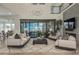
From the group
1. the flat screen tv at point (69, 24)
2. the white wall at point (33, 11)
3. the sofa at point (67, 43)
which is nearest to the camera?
the sofa at point (67, 43)

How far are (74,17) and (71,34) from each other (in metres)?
0.86

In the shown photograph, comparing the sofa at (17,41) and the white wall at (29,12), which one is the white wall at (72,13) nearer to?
the white wall at (29,12)

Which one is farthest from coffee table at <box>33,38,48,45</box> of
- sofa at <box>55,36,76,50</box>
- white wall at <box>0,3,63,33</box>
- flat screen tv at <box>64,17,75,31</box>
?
flat screen tv at <box>64,17,75,31</box>

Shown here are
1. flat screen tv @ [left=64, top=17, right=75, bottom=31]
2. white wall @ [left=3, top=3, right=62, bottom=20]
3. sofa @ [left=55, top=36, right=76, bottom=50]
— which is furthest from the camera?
flat screen tv @ [left=64, top=17, right=75, bottom=31]

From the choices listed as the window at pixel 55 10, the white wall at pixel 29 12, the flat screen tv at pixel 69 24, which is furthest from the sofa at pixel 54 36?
the window at pixel 55 10

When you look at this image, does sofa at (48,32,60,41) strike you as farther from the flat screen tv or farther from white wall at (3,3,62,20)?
white wall at (3,3,62,20)

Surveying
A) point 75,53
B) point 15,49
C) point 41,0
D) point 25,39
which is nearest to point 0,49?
point 15,49

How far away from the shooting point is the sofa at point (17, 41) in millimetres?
4281

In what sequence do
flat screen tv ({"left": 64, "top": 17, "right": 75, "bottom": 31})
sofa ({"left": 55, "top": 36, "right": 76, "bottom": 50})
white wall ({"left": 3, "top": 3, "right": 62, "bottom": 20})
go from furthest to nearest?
flat screen tv ({"left": 64, "top": 17, "right": 75, "bottom": 31})
white wall ({"left": 3, "top": 3, "right": 62, "bottom": 20})
sofa ({"left": 55, "top": 36, "right": 76, "bottom": 50})

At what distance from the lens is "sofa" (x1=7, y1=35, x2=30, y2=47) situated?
428 centimetres

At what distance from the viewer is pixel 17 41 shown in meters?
4.35

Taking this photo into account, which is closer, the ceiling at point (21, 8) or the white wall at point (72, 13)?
the ceiling at point (21, 8)

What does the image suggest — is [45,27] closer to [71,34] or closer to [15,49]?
[71,34]

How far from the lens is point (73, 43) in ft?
13.8
